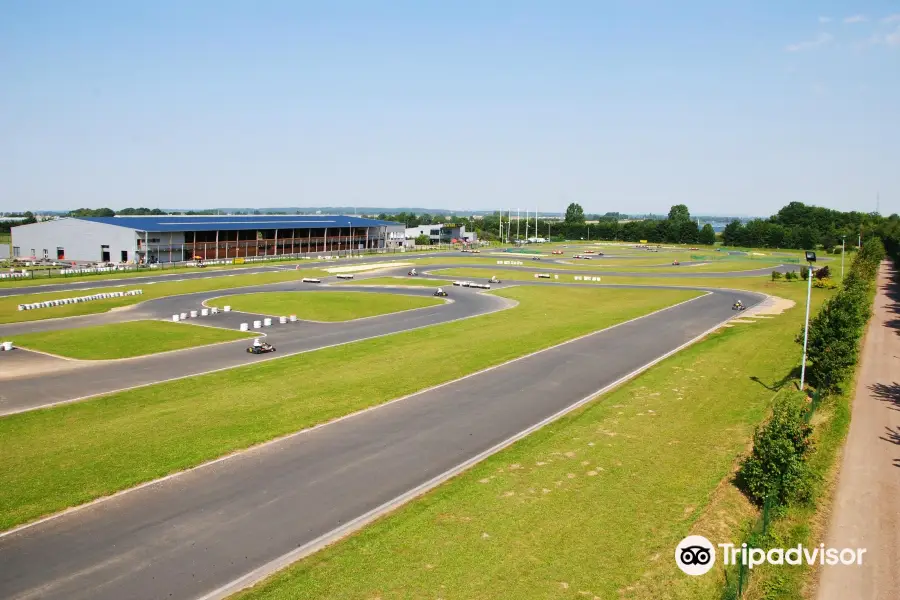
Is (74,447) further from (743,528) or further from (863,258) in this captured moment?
(863,258)

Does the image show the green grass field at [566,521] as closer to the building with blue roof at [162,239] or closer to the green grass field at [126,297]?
the green grass field at [126,297]

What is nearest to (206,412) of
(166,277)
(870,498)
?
(870,498)

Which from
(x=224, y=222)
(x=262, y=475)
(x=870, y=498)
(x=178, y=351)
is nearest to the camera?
(x=870, y=498)

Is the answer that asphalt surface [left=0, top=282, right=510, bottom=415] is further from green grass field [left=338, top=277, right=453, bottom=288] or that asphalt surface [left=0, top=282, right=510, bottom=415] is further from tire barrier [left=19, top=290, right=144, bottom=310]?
green grass field [left=338, top=277, right=453, bottom=288]

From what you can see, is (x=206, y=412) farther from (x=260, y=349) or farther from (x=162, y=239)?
(x=162, y=239)

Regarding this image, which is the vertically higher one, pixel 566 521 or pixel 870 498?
pixel 870 498

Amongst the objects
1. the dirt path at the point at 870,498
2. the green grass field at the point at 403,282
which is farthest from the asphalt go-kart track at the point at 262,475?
the green grass field at the point at 403,282

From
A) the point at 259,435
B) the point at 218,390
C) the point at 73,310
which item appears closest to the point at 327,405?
the point at 259,435
